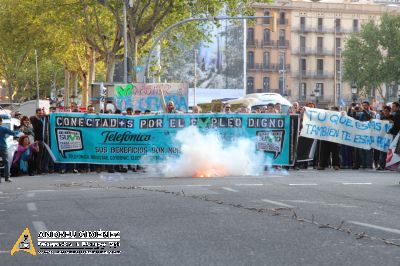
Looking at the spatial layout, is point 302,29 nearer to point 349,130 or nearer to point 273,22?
point 273,22

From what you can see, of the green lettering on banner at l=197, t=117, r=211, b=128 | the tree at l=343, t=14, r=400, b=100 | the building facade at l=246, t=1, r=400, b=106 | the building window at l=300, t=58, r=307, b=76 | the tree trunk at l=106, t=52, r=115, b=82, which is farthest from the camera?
the building window at l=300, t=58, r=307, b=76

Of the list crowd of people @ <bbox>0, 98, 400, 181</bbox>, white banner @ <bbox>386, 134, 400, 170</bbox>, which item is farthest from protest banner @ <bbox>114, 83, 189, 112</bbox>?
white banner @ <bbox>386, 134, 400, 170</bbox>

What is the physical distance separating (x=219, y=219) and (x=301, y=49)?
354 ft

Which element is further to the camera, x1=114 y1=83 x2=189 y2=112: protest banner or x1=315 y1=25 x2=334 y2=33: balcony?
x1=315 y1=25 x2=334 y2=33: balcony

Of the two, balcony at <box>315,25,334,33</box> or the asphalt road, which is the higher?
balcony at <box>315,25,334,33</box>

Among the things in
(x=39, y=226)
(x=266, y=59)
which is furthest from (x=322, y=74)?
(x=39, y=226)

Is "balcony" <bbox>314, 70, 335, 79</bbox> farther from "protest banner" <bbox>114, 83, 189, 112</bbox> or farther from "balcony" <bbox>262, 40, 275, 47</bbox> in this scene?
"protest banner" <bbox>114, 83, 189, 112</bbox>

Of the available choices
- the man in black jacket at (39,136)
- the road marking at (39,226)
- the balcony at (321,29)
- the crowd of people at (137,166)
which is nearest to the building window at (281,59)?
the balcony at (321,29)

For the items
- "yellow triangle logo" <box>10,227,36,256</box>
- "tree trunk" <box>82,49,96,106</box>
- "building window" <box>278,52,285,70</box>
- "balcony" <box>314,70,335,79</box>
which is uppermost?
"building window" <box>278,52,285,70</box>

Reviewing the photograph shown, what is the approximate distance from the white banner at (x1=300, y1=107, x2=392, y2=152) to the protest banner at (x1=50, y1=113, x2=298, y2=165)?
3.35ft

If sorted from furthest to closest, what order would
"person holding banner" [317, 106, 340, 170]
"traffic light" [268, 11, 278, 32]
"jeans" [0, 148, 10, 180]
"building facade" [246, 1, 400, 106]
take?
"building facade" [246, 1, 400, 106]
"traffic light" [268, 11, 278, 32]
"person holding banner" [317, 106, 340, 170]
"jeans" [0, 148, 10, 180]

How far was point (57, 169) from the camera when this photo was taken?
23.6m

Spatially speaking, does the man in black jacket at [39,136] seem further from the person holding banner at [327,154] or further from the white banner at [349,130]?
the person holding banner at [327,154]

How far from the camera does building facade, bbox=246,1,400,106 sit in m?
116
